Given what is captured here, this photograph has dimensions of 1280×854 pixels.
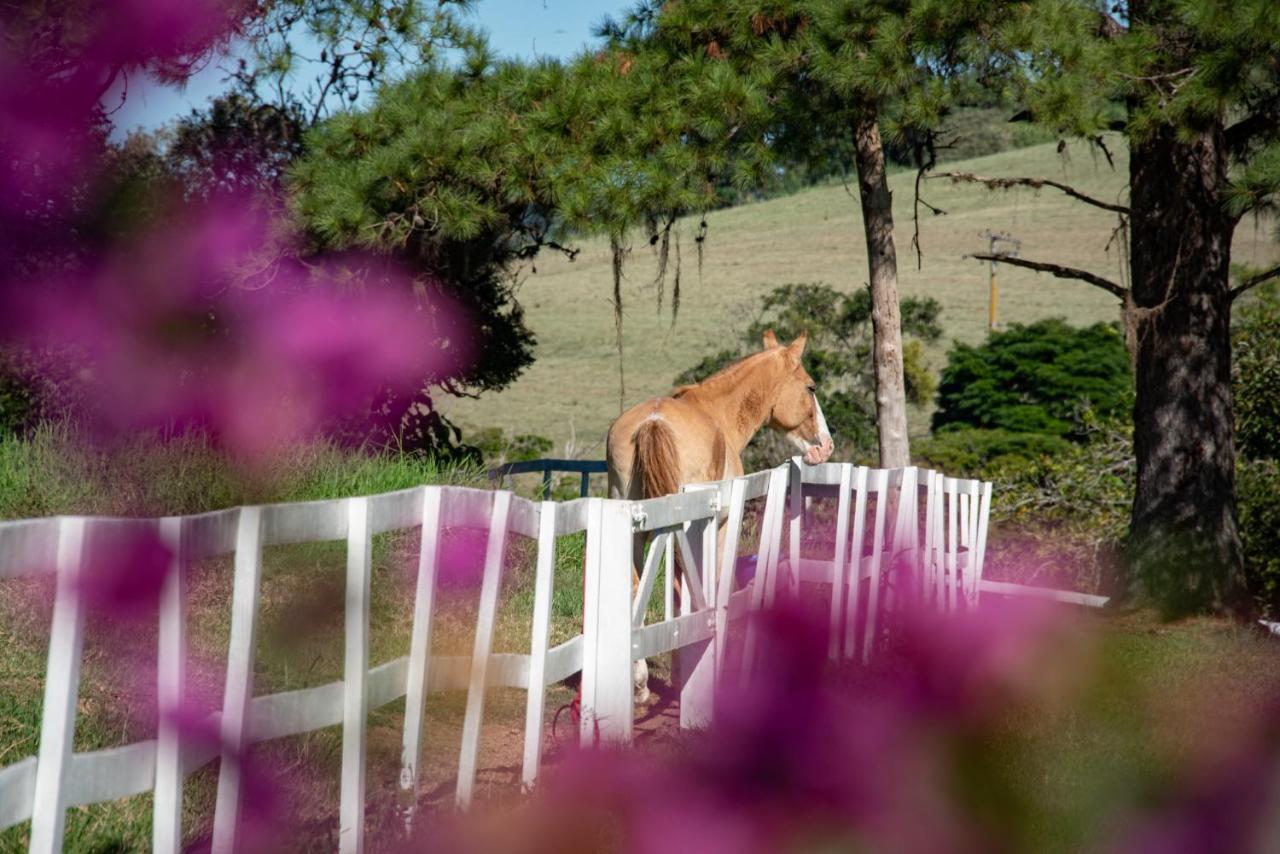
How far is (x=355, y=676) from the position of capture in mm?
4016

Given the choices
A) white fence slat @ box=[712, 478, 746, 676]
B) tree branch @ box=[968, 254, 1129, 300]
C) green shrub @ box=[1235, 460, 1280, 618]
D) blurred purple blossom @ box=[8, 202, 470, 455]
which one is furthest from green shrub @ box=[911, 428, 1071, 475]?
white fence slat @ box=[712, 478, 746, 676]

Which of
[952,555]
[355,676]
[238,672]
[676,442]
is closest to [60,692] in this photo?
[238,672]

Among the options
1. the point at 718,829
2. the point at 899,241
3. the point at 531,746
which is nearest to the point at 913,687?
the point at 531,746

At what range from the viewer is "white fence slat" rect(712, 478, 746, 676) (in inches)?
265

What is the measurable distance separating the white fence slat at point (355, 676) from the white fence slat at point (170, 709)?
→ 648 mm

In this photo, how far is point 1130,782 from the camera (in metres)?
5.54

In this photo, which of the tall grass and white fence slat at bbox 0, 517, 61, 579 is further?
the tall grass

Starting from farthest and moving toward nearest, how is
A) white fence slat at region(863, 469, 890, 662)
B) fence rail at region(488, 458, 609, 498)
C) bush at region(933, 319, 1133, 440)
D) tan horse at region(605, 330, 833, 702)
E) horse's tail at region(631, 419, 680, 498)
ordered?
bush at region(933, 319, 1133, 440) < fence rail at region(488, 458, 609, 498) < white fence slat at region(863, 469, 890, 662) < tan horse at region(605, 330, 833, 702) < horse's tail at region(631, 419, 680, 498)

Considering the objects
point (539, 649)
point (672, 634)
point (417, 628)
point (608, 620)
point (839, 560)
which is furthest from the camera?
point (839, 560)

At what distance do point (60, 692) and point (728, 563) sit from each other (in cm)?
417

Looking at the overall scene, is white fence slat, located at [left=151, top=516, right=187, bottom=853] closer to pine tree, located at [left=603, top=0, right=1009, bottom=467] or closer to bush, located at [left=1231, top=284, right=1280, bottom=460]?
pine tree, located at [left=603, top=0, right=1009, bottom=467]

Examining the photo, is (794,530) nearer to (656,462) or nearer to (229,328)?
(656,462)

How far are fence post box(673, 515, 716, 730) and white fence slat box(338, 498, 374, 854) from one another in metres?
2.73

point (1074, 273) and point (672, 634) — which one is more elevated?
point (1074, 273)
